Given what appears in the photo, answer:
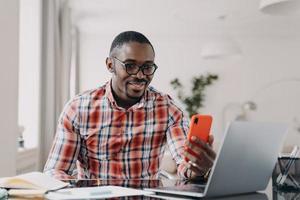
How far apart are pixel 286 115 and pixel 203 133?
662cm

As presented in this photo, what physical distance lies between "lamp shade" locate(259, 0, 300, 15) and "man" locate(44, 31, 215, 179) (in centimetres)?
65

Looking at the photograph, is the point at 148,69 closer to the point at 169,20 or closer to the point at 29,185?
the point at 29,185

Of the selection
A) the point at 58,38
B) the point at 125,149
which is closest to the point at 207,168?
the point at 125,149

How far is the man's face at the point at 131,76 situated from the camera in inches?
62.5

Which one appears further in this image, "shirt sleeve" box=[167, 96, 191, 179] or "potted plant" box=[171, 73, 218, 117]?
"potted plant" box=[171, 73, 218, 117]

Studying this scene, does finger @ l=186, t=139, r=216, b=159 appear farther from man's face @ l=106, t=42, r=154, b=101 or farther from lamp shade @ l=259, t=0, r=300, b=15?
lamp shade @ l=259, t=0, r=300, b=15

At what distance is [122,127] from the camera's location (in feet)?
5.44

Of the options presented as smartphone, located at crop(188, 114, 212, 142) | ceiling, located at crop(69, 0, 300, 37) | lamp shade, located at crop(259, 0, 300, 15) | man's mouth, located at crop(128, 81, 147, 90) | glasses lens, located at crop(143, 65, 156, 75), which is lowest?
smartphone, located at crop(188, 114, 212, 142)

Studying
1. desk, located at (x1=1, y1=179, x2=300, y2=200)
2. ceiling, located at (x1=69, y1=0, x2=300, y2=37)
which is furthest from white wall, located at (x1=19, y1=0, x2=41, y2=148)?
desk, located at (x1=1, y1=179, x2=300, y2=200)

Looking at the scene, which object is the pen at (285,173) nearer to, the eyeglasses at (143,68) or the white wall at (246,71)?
the eyeglasses at (143,68)

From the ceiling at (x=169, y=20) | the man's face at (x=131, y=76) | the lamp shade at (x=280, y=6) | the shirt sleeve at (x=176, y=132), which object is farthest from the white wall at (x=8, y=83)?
the ceiling at (x=169, y=20)

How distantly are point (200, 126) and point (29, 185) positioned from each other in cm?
45

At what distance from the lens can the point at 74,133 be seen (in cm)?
164

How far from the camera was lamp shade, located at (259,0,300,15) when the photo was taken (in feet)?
6.32
